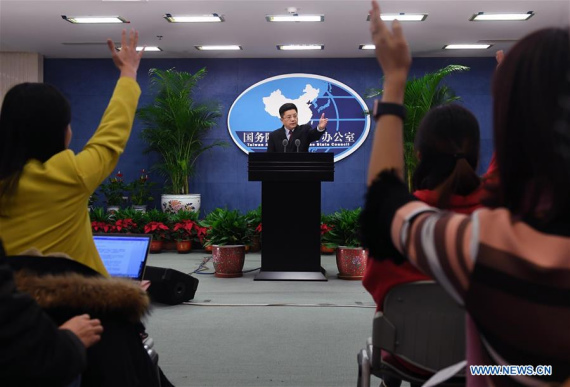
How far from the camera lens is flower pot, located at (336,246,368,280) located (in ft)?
18.5

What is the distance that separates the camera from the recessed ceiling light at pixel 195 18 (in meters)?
8.68

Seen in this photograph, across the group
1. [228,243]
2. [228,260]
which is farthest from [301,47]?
[228,260]

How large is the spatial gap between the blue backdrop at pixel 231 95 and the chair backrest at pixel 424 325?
955 centimetres

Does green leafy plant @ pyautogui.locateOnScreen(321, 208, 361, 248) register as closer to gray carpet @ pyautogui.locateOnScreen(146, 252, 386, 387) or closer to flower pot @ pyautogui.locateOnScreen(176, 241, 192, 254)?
gray carpet @ pyautogui.locateOnScreen(146, 252, 386, 387)

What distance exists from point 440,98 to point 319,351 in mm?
7061

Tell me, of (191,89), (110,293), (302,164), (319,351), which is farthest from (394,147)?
(191,89)

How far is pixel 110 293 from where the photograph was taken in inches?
48.0

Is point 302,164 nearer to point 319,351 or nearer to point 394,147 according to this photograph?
point 319,351

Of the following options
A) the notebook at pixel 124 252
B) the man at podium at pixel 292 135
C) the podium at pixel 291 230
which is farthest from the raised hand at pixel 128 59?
the man at podium at pixel 292 135

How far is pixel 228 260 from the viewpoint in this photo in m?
5.83

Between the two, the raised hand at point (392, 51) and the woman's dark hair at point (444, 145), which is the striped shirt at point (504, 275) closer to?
the raised hand at point (392, 51)

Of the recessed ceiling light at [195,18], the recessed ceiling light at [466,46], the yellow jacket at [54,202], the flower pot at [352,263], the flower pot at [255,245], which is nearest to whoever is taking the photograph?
the yellow jacket at [54,202]

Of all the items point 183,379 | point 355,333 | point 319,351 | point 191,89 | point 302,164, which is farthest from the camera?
point 191,89

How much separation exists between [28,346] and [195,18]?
850 centimetres
